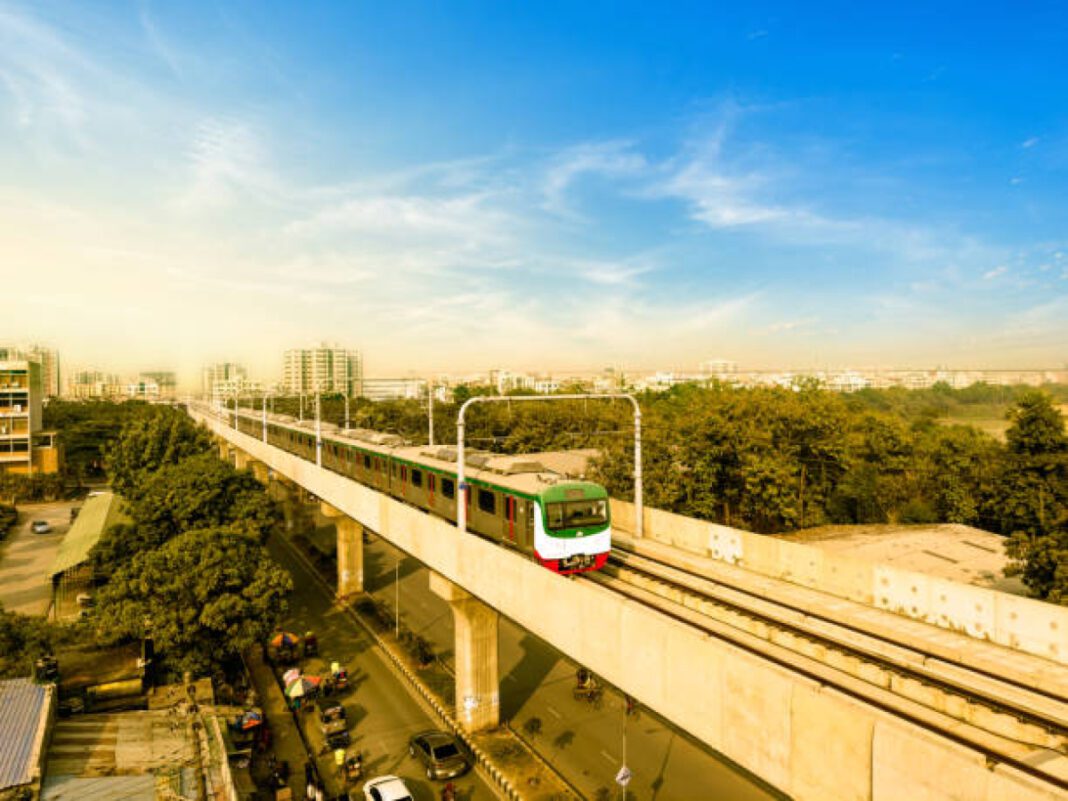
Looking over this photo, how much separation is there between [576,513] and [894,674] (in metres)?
8.30

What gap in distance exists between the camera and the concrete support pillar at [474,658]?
861 inches

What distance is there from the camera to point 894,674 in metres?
11.7

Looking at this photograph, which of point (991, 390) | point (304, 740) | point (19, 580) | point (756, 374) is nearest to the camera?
point (304, 740)

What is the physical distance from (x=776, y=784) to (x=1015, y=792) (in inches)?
135

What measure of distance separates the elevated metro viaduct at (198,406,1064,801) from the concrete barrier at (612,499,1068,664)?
16.0 ft

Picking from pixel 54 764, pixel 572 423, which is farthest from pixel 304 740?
pixel 572 423

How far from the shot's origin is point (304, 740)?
22.2m

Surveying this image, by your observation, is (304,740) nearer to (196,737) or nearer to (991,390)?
(196,737)

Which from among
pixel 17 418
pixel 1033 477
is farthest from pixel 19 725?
pixel 17 418

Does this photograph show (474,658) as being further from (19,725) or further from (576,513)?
(19,725)

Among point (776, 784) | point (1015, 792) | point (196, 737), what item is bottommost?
point (196, 737)

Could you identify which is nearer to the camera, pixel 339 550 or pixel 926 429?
pixel 339 550

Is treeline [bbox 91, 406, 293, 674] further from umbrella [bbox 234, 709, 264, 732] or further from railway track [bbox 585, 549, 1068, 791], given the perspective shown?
railway track [bbox 585, 549, 1068, 791]

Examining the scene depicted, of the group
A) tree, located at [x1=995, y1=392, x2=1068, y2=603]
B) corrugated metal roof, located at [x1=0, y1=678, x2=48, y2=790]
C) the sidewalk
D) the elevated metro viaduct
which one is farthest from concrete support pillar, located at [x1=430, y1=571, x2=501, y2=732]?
tree, located at [x1=995, y1=392, x2=1068, y2=603]
